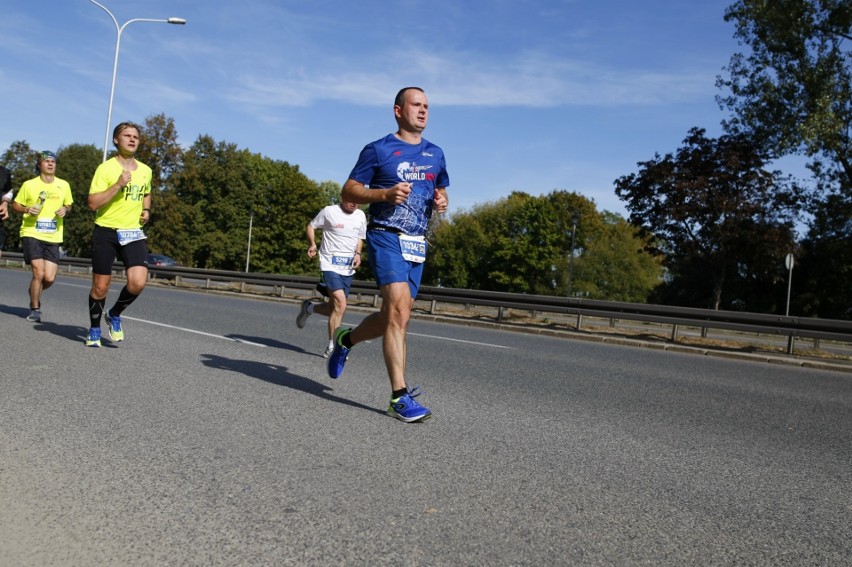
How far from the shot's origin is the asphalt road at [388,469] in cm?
264

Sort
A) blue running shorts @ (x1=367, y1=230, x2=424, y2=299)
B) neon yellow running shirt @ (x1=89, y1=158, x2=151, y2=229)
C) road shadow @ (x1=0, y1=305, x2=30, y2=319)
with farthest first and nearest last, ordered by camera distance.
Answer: road shadow @ (x1=0, y1=305, x2=30, y2=319) < neon yellow running shirt @ (x1=89, y1=158, x2=151, y2=229) < blue running shorts @ (x1=367, y1=230, x2=424, y2=299)

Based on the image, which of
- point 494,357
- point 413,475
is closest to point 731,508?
point 413,475

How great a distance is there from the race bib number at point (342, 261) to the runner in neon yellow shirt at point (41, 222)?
369 cm

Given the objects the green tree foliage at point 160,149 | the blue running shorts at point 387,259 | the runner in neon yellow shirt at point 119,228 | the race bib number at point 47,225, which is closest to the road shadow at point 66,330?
the runner in neon yellow shirt at point 119,228

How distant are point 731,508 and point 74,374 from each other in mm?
4674

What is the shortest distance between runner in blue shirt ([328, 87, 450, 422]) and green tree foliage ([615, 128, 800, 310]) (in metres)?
28.3

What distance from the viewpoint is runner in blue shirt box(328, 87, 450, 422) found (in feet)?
16.1

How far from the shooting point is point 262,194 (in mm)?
74938

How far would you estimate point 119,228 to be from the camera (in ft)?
24.5

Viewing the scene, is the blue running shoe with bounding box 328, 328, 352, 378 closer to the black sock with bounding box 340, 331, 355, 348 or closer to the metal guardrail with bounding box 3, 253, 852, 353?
the black sock with bounding box 340, 331, 355, 348

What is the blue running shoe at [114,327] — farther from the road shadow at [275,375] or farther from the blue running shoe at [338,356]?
the blue running shoe at [338,356]

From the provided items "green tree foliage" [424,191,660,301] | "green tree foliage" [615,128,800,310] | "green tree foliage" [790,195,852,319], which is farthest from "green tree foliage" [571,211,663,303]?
"green tree foliage" [615,128,800,310]

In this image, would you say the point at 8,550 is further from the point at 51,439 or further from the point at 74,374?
the point at 74,374

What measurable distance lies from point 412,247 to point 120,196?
12.6 feet
